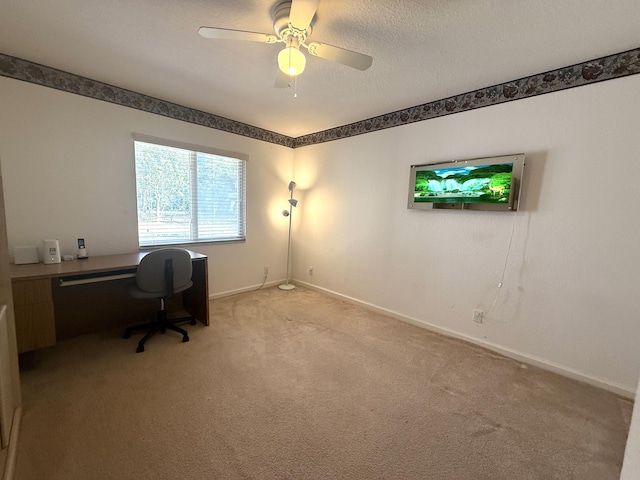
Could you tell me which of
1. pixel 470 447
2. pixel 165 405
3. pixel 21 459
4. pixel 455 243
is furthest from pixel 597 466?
pixel 21 459

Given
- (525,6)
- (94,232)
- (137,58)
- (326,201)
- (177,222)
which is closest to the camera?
(525,6)

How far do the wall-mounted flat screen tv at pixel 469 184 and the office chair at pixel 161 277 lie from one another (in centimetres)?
242

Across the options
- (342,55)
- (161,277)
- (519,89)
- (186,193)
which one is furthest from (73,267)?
(519,89)

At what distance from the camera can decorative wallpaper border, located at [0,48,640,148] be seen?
1.80 meters

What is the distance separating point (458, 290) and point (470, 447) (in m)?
1.43

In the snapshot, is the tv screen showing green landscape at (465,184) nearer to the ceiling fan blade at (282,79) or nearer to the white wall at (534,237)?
the white wall at (534,237)

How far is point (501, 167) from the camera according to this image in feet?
7.16

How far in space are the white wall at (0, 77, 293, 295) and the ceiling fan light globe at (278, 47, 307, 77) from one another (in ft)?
6.57

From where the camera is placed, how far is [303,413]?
1.58 m

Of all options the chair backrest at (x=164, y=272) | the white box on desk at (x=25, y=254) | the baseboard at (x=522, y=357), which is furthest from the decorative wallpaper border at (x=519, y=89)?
the white box on desk at (x=25, y=254)

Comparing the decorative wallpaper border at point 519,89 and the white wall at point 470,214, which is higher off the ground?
the decorative wallpaper border at point 519,89

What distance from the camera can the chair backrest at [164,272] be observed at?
2.15m

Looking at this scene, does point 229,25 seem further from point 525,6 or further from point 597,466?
point 597,466

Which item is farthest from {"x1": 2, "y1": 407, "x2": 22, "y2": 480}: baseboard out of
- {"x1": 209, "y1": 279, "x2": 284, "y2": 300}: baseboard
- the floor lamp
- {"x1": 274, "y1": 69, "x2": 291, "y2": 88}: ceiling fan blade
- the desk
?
the floor lamp
